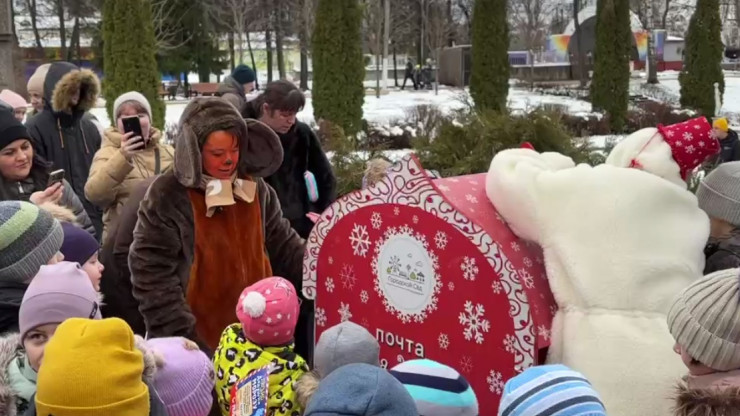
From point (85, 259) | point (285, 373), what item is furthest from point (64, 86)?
point (285, 373)

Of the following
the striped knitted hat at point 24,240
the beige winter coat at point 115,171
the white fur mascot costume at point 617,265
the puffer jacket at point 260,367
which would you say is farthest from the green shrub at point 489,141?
the striped knitted hat at point 24,240

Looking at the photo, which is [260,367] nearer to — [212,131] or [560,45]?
[212,131]

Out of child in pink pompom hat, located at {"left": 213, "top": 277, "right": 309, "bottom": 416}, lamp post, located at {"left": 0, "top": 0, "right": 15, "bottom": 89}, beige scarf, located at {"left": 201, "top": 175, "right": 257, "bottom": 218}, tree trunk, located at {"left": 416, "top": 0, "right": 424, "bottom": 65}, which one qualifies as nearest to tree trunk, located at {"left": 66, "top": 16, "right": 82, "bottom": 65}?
tree trunk, located at {"left": 416, "top": 0, "right": 424, "bottom": 65}

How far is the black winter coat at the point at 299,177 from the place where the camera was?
14.3 feet

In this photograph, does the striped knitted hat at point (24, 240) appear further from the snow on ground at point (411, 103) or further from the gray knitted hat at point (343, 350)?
the snow on ground at point (411, 103)

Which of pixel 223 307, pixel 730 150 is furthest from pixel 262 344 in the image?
pixel 730 150

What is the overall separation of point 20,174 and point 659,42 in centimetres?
4600

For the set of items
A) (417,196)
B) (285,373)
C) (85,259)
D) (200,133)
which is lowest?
(285,373)

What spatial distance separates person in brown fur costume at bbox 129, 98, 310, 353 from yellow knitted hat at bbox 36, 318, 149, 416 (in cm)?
103

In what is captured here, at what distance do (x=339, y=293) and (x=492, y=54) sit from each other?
14.7m

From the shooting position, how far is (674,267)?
7.20ft

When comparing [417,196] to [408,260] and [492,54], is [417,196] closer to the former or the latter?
[408,260]

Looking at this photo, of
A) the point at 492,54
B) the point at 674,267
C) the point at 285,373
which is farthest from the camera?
the point at 492,54

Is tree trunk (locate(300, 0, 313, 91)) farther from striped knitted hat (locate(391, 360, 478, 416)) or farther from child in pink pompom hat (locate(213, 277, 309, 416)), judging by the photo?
striped knitted hat (locate(391, 360, 478, 416))
